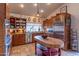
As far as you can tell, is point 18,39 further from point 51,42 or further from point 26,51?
point 51,42

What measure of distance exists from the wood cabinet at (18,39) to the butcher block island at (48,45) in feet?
0.76

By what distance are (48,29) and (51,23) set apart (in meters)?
0.11

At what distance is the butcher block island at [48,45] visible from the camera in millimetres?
1785

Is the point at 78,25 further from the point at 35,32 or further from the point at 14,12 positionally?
the point at 14,12

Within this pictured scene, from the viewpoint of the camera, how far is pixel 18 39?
6.25ft

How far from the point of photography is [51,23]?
1.87 metres

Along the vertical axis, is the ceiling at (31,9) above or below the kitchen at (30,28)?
above

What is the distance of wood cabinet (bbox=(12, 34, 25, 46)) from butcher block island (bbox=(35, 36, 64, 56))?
233 mm

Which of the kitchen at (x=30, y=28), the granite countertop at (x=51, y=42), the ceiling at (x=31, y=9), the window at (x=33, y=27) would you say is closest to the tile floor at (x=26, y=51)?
the kitchen at (x=30, y=28)

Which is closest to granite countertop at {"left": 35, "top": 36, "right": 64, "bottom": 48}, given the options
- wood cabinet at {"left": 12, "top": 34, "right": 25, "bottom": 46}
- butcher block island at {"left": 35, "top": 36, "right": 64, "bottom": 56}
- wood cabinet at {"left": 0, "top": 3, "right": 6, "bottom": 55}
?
butcher block island at {"left": 35, "top": 36, "right": 64, "bottom": 56}

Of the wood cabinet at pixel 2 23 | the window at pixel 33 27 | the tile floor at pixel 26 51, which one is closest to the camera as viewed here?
the wood cabinet at pixel 2 23

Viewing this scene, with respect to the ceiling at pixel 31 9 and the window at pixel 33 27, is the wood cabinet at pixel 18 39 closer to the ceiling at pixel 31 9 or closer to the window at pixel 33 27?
the window at pixel 33 27

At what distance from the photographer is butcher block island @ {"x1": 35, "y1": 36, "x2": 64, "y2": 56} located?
5.86 feet

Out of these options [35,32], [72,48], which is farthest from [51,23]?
[72,48]
